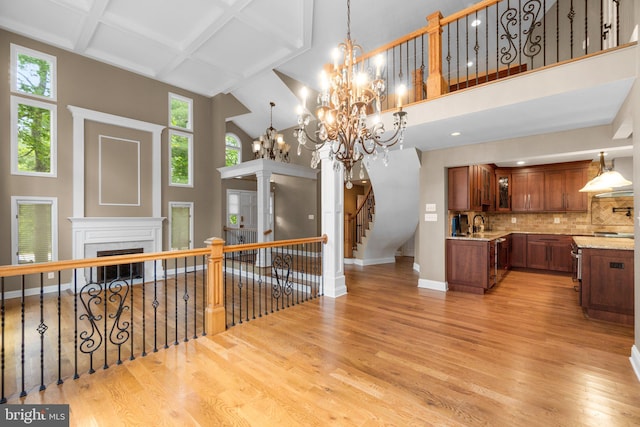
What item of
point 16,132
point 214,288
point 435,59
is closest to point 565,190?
point 435,59

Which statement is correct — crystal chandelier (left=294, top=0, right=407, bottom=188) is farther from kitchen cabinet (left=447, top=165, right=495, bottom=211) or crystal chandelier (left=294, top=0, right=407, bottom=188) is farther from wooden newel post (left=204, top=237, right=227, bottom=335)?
kitchen cabinet (left=447, top=165, right=495, bottom=211)

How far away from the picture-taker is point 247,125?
9.82m

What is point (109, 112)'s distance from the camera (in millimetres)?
6293

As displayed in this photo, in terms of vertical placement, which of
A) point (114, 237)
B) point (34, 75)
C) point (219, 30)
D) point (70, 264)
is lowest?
point (114, 237)

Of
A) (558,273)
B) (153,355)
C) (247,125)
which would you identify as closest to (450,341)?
(153,355)

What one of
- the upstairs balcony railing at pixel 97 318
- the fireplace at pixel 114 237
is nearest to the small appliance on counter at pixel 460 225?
the upstairs balcony railing at pixel 97 318

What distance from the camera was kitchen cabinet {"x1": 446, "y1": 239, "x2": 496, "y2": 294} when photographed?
187 inches

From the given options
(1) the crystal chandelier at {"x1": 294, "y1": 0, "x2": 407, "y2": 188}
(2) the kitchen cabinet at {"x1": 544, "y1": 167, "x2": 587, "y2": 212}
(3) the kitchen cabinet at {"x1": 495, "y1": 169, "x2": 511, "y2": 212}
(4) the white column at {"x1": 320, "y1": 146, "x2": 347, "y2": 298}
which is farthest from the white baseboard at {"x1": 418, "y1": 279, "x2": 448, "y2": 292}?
(2) the kitchen cabinet at {"x1": 544, "y1": 167, "x2": 587, "y2": 212}

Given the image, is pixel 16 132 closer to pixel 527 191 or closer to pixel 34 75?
pixel 34 75

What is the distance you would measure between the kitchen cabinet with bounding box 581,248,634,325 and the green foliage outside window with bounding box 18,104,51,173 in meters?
9.07

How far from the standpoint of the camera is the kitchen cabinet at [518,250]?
6.56 metres

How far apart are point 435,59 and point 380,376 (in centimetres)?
374

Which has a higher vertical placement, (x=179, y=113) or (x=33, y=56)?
(x=33, y=56)

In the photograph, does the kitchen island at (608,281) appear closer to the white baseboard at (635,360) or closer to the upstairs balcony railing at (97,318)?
the white baseboard at (635,360)
